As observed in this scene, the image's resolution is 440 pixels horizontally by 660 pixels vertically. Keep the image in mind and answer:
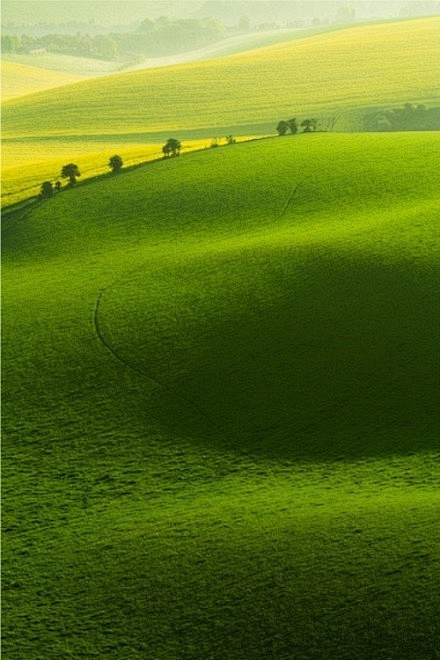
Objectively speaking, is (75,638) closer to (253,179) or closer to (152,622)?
(152,622)

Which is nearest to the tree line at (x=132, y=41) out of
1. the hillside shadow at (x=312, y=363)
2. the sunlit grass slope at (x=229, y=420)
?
the sunlit grass slope at (x=229, y=420)

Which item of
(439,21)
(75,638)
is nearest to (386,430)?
(75,638)

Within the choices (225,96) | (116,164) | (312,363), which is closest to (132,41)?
(225,96)

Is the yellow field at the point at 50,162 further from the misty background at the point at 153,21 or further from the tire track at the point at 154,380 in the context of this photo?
the misty background at the point at 153,21

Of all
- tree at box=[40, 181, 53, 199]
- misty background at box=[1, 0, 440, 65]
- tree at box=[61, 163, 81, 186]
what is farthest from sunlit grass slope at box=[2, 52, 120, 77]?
tree at box=[40, 181, 53, 199]

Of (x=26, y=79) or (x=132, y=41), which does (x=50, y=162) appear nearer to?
(x=26, y=79)

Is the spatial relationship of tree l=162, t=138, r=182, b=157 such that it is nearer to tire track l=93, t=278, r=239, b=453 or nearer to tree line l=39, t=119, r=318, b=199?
tree line l=39, t=119, r=318, b=199
